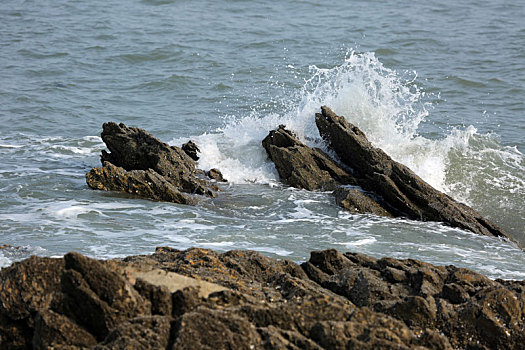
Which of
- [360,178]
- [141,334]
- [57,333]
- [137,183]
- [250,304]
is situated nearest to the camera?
[141,334]

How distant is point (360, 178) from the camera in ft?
35.6

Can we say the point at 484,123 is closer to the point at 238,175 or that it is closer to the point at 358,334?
the point at 238,175

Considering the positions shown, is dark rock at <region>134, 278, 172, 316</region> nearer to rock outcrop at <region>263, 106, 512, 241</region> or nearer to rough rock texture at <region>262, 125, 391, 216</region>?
rock outcrop at <region>263, 106, 512, 241</region>

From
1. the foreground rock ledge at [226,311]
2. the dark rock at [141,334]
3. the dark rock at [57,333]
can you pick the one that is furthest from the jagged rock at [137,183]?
the dark rock at [141,334]

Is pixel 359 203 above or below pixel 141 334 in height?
below

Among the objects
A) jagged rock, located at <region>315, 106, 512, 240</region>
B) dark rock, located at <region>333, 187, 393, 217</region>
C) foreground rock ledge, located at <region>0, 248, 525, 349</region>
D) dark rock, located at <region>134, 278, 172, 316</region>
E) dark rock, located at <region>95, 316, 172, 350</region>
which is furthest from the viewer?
dark rock, located at <region>333, 187, 393, 217</region>

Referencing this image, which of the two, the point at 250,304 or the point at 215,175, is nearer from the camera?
the point at 250,304

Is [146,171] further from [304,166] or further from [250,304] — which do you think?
[250,304]

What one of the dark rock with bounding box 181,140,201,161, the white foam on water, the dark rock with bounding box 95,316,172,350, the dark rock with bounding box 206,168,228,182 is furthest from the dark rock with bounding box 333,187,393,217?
the dark rock with bounding box 95,316,172,350

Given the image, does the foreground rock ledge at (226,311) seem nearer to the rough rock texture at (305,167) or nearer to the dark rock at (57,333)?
the dark rock at (57,333)

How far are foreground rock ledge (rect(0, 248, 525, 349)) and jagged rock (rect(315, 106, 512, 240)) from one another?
4.27 meters

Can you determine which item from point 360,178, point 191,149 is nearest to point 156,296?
point 360,178

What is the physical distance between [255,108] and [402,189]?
23.2 ft

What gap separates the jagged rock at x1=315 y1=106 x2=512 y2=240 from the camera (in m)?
9.70
